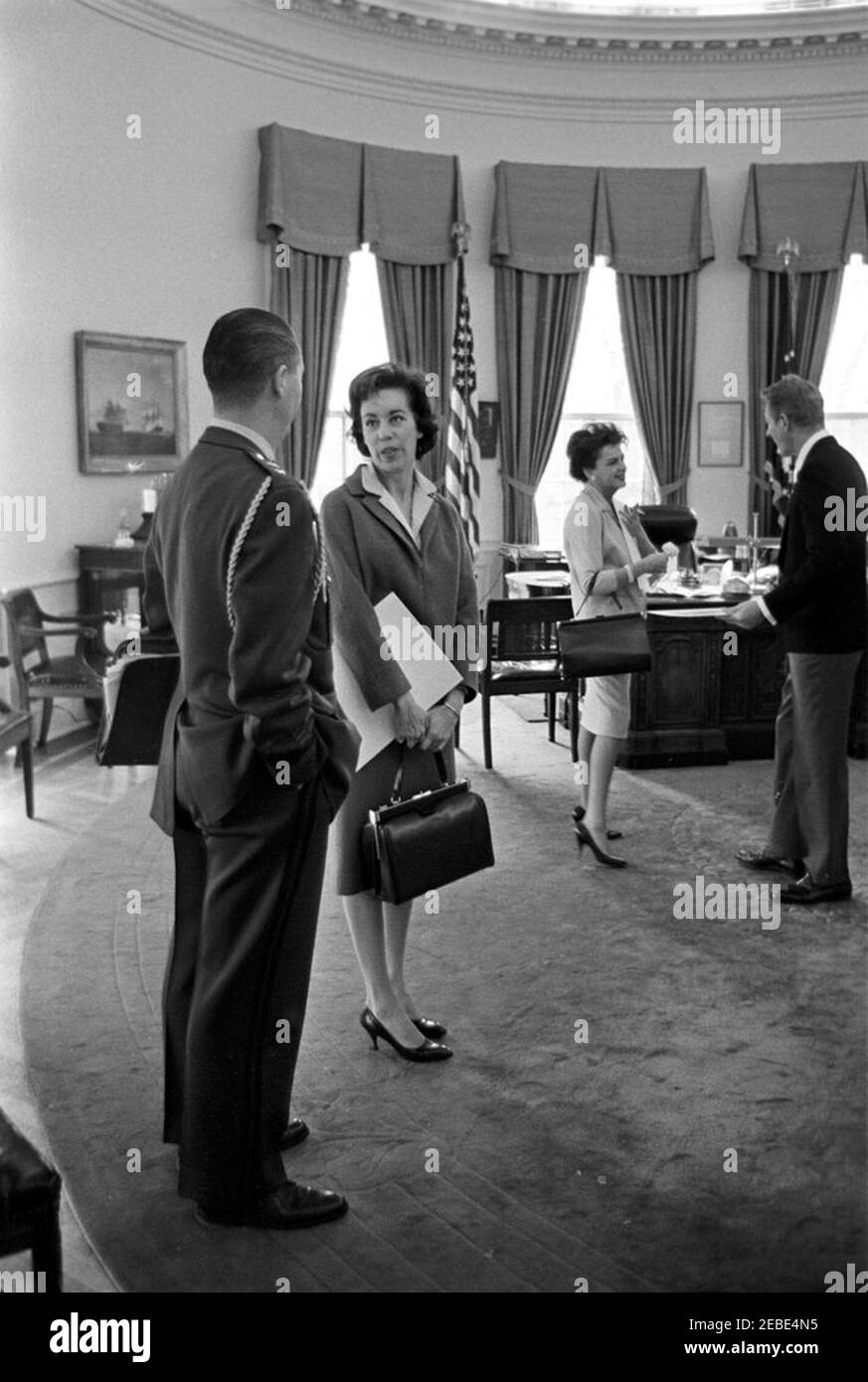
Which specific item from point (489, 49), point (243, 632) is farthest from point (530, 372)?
point (243, 632)

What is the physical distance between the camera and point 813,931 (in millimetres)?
4684

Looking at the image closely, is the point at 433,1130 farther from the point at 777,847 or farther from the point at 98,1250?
the point at 777,847

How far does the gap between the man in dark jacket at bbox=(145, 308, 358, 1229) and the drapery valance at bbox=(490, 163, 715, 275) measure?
8797 millimetres

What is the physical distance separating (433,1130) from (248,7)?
8.81 metres

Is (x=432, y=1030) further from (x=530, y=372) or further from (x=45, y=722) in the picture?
(x=530, y=372)

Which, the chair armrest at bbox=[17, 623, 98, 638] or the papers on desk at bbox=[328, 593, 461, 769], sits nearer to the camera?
the papers on desk at bbox=[328, 593, 461, 769]

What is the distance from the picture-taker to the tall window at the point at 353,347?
1061cm

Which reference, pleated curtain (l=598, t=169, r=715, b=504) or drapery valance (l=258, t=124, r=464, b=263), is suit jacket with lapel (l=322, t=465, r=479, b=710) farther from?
pleated curtain (l=598, t=169, r=715, b=504)

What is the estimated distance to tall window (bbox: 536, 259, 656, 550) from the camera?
11.5 meters

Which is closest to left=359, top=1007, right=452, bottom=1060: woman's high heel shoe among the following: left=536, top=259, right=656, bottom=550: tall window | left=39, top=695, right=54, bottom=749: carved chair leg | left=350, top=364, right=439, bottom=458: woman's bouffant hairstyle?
left=350, top=364, right=439, bottom=458: woman's bouffant hairstyle

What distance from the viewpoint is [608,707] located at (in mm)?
5266

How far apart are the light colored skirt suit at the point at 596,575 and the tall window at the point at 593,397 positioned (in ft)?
20.6

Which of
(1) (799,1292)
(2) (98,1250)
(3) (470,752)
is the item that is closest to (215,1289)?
(2) (98,1250)

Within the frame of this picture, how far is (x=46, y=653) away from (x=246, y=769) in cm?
538
